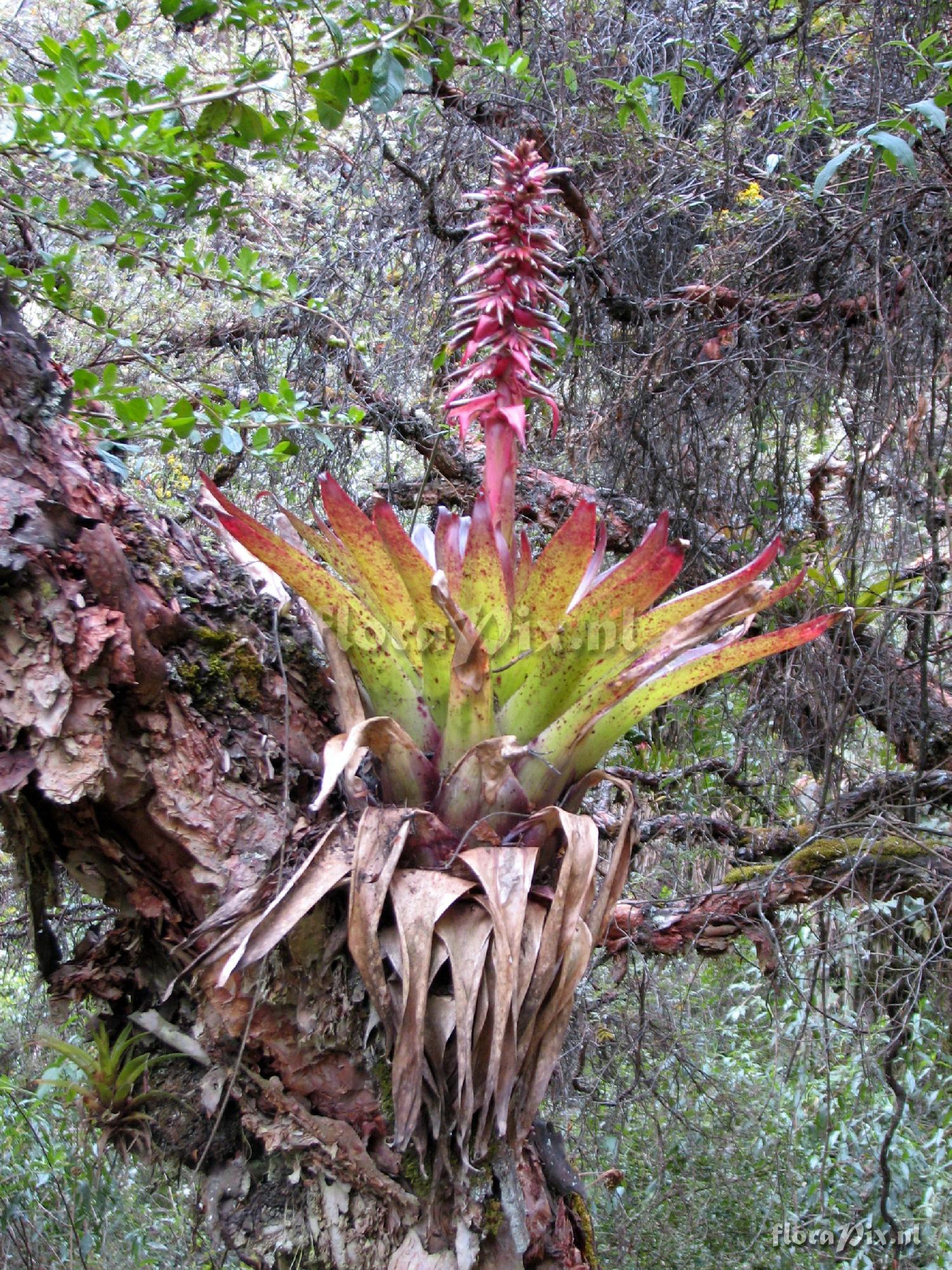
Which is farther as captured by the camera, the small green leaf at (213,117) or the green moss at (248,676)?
the small green leaf at (213,117)

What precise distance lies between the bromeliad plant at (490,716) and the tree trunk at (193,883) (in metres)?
0.09

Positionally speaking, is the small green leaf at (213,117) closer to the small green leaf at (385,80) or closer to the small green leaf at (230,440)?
the small green leaf at (385,80)

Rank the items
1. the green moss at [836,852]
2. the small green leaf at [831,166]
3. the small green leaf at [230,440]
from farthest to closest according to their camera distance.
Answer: the green moss at [836,852] < the small green leaf at [831,166] < the small green leaf at [230,440]

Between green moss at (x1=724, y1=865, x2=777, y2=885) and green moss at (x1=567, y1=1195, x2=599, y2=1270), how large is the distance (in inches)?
45.0

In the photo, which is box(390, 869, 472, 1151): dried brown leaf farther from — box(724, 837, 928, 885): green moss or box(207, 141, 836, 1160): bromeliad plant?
box(724, 837, 928, 885): green moss

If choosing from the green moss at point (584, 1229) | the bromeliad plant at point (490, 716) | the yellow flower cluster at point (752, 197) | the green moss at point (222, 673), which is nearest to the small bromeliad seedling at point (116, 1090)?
the bromeliad plant at point (490, 716)

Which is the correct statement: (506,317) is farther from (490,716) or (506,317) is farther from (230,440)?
(230,440)

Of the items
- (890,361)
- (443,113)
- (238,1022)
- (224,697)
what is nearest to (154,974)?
A: (238,1022)

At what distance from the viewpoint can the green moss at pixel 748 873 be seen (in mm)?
2412

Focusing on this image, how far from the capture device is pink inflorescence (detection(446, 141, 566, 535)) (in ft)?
4.26

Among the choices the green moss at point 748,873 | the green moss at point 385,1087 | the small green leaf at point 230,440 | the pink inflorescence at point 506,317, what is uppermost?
the small green leaf at point 230,440

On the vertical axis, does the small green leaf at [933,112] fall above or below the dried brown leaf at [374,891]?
above

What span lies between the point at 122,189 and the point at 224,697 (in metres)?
1.13

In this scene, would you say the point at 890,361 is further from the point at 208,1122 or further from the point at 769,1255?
the point at 769,1255
